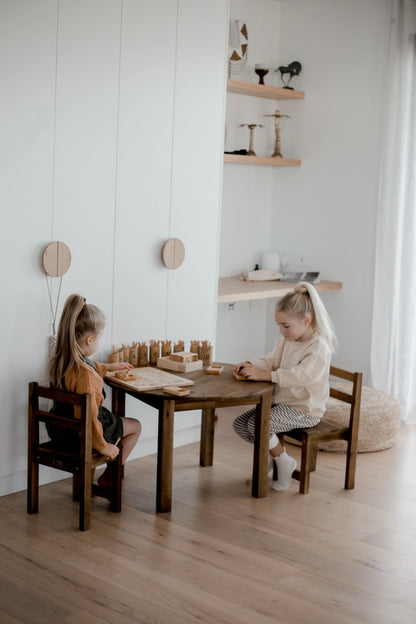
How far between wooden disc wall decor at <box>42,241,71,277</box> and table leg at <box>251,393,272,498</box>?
0.97m

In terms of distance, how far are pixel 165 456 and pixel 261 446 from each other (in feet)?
1.44

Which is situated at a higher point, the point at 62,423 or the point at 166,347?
the point at 166,347

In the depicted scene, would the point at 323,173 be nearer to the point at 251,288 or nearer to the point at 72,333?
the point at 251,288

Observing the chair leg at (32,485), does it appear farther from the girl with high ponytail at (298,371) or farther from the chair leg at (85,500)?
the girl with high ponytail at (298,371)

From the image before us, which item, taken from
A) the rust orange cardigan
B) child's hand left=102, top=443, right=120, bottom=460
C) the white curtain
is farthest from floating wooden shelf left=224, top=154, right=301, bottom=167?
child's hand left=102, top=443, right=120, bottom=460

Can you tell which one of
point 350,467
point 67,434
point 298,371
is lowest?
point 350,467

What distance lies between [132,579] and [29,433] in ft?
2.42

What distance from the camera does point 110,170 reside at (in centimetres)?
328

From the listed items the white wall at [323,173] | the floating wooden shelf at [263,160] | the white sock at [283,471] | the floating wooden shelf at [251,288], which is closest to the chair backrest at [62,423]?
the white sock at [283,471]

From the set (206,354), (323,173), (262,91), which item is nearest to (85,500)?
(206,354)

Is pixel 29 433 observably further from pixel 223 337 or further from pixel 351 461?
pixel 223 337

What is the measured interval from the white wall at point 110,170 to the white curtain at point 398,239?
123 cm

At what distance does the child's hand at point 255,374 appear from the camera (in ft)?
10.5

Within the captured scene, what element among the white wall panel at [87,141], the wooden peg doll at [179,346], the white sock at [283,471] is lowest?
the white sock at [283,471]
